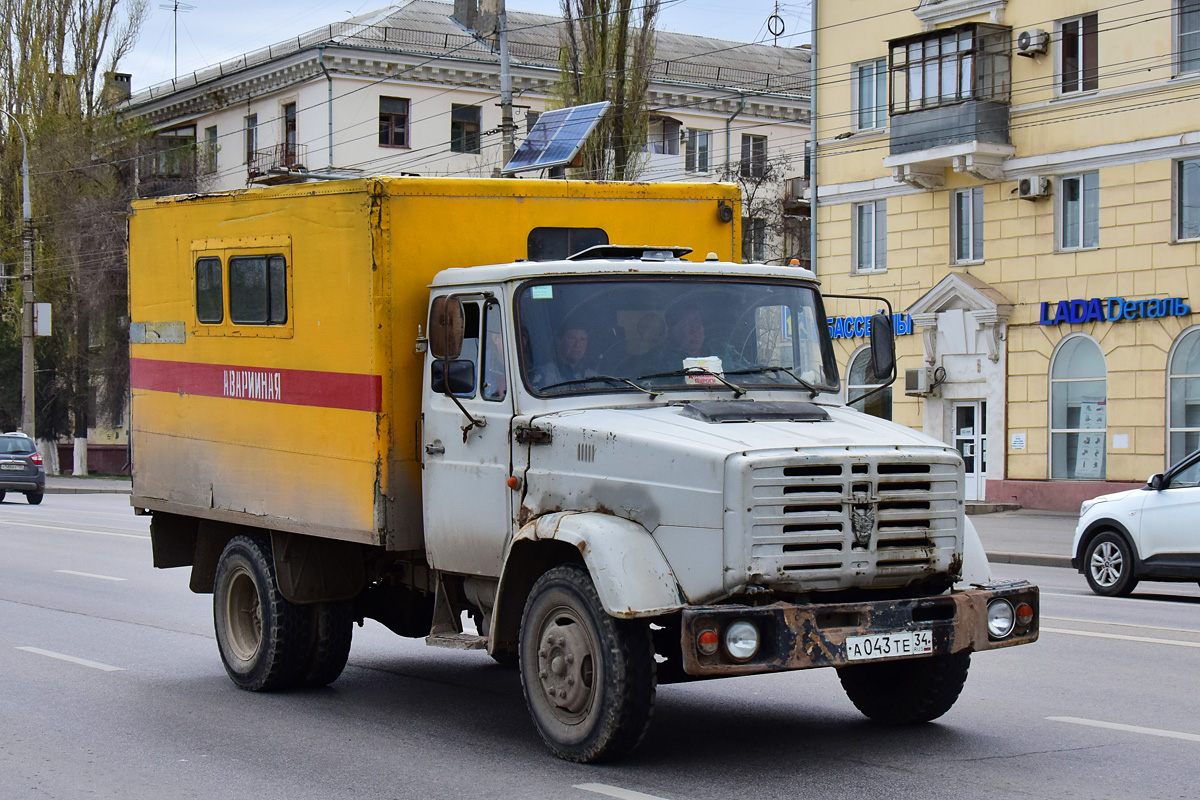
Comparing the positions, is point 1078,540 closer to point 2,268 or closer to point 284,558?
point 284,558

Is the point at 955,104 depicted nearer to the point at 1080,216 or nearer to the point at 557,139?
the point at 1080,216

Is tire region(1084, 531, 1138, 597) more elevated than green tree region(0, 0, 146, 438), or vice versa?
green tree region(0, 0, 146, 438)

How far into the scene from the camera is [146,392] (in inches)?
431

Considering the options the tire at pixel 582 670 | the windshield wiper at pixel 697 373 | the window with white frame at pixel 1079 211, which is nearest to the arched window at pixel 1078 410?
the window with white frame at pixel 1079 211

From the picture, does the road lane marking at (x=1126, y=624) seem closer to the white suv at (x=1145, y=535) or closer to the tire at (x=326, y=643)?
the white suv at (x=1145, y=535)

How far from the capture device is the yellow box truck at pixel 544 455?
22.9 feet

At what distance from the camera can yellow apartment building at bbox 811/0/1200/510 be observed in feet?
92.0

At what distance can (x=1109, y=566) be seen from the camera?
1639 cm

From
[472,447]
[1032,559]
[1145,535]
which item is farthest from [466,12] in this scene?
[472,447]

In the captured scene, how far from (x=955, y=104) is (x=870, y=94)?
3372mm

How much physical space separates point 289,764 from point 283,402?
2.61 meters

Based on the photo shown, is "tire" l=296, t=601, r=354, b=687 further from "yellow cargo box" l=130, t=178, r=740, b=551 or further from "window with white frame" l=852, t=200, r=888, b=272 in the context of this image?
"window with white frame" l=852, t=200, r=888, b=272

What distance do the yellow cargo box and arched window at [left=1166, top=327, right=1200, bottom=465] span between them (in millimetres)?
20220

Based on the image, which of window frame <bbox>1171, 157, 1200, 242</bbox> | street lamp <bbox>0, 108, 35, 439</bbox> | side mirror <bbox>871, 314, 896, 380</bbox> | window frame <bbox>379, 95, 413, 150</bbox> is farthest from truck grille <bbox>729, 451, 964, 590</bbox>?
window frame <bbox>379, 95, 413, 150</bbox>
